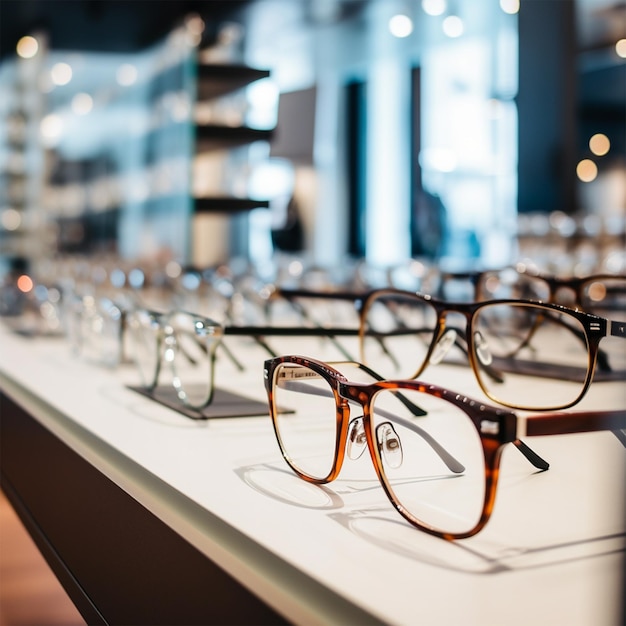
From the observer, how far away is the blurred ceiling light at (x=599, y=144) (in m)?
6.51

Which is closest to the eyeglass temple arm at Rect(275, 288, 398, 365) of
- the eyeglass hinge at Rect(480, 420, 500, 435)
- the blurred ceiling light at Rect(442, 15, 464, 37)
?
the eyeglass hinge at Rect(480, 420, 500, 435)

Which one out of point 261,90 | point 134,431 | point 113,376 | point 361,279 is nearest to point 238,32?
point 261,90

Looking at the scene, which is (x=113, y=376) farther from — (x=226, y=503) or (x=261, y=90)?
(x=261, y=90)

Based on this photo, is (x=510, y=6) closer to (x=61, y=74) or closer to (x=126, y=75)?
(x=126, y=75)

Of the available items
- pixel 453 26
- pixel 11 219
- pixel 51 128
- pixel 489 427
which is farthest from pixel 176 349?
pixel 51 128

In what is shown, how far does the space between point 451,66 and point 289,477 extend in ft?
18.8

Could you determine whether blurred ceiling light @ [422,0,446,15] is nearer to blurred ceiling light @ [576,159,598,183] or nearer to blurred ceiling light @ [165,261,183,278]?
blurred ceiling light @ [165,261,183,278]

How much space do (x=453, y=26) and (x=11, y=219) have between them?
2.23 m

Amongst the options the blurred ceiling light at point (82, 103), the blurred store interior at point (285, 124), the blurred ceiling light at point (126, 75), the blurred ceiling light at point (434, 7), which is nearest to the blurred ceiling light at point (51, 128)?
the blurred store interior at point (285, 124)

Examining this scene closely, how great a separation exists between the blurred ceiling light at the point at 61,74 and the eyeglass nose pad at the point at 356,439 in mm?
4290

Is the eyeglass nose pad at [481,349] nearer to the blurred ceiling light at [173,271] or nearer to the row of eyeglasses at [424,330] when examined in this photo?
the row of eyeglasses at [424,330]

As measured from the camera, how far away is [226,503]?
1.45ft

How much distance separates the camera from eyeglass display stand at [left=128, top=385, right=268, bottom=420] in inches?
26.7

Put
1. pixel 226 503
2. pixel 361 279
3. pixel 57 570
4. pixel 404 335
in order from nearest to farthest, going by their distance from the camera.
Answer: pixel 226 503
pixel 57 570
pixel 404 335
pixel 361 279
